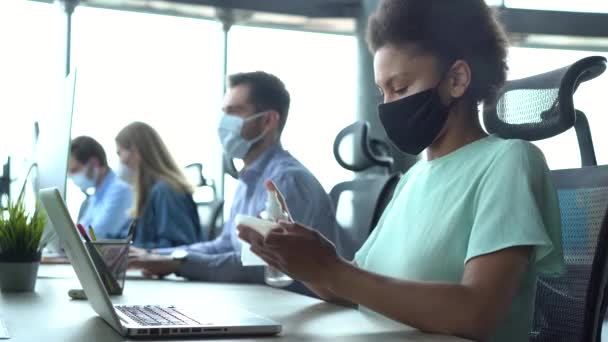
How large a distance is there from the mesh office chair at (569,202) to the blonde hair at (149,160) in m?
2.19

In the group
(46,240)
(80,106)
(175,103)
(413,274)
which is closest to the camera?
(413,274)

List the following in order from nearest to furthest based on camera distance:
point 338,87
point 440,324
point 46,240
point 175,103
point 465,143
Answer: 1. point 440,324
2. point 465,143
3. point 46,240
4. point 175,103
5. point 338,87

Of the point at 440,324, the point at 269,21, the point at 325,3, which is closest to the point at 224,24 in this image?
the point at 269,21

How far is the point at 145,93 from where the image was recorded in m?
5.13

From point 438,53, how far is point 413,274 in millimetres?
407

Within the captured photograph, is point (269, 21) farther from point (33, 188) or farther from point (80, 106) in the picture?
point (33, 188)

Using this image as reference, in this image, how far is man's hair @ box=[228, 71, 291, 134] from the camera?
257 centimetres

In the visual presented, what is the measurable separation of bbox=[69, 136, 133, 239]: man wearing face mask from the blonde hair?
0.11 m

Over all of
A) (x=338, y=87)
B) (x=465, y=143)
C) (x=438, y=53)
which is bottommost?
(x=465, y=143)

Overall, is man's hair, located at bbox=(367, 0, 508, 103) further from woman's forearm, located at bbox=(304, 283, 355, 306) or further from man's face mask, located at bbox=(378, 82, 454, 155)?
woman's forearm, located at bbox=(304, 283, 355, 306)

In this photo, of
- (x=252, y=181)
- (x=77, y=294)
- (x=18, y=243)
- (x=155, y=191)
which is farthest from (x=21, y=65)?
(x=77, y=294)

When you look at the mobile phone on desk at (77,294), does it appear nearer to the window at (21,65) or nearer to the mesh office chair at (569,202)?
the mesh office chair at (569,202)

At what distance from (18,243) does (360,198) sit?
3.43 feet

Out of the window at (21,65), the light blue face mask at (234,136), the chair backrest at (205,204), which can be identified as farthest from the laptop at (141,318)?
the window at (21,65)
